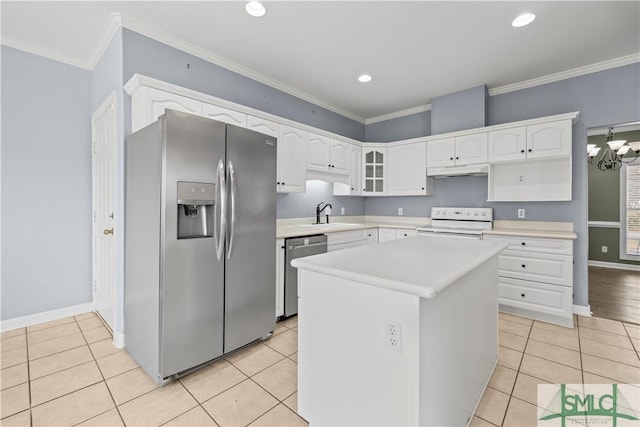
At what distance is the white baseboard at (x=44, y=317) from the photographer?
107 inches

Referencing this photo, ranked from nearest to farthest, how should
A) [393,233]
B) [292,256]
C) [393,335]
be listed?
[393,335] → [292,256] → [393,233]

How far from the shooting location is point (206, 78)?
3004 mm

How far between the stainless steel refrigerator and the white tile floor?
161 mm

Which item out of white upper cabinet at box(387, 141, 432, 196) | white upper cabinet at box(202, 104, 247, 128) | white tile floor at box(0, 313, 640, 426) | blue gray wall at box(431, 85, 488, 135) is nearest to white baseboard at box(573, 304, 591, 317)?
white tile floor at box(0, 313, 640, 426)

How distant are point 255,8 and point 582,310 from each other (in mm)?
4490

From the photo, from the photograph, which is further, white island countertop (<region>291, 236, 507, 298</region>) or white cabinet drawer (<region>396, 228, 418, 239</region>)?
white cabinet drawer (<region>396, 228, 418, 239</region>)

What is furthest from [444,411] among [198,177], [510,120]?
[510,120]

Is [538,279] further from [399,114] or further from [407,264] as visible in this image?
[399,114]

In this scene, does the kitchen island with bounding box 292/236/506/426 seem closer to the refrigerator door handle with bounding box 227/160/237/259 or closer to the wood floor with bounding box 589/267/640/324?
the refrigerator door handle with bounding box 227/160/237/259

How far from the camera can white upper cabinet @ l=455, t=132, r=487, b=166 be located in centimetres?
360

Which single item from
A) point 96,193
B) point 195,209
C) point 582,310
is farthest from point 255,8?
point 582,310

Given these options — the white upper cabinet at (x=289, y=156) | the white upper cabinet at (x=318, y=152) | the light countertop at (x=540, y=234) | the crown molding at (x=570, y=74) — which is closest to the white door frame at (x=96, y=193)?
the white upper cabinet at (x=289, y=156)

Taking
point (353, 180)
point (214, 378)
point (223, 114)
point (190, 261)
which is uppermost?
point (223, 114)

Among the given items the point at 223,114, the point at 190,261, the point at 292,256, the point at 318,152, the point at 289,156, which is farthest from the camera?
the point at 318,152
